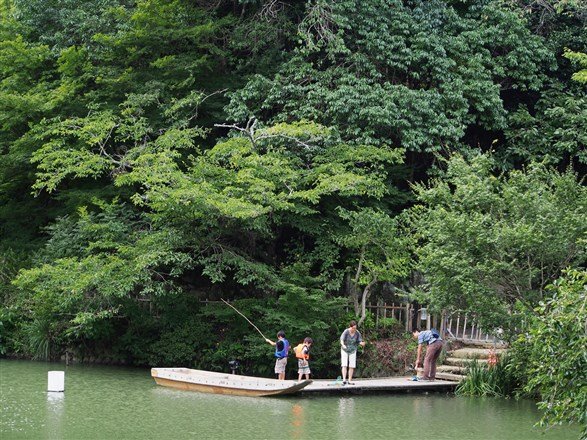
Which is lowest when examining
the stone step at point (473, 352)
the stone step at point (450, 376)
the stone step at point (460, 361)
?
the stone step at point (450, 376)

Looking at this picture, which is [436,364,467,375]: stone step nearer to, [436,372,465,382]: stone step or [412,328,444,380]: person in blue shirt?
[436,372,465,382]: stone step

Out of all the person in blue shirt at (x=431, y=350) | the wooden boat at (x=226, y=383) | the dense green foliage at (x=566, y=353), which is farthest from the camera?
the person in blue shirt at (x=431, y=350)

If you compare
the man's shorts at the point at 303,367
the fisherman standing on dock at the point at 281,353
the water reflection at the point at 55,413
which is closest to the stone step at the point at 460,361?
the man's shorts at the point at 303,367

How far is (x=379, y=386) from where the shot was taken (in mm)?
18672

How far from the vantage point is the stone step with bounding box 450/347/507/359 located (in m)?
20.5

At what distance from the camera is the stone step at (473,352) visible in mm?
20528

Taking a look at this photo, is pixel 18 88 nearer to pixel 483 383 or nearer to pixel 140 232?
pixel 140 232

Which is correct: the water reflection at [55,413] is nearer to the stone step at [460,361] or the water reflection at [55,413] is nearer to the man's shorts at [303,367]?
the man's shorts at [303,367]

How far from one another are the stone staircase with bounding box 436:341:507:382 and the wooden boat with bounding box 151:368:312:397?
3828mm

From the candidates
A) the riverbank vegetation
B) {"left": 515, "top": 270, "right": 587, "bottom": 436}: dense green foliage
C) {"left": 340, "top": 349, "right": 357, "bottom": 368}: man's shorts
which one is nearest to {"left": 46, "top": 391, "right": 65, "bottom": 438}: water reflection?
the riverbank vegetation

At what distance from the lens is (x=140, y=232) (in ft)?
72.9

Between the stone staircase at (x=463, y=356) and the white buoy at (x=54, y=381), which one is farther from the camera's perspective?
the stone staircase at (x=463, y=356)

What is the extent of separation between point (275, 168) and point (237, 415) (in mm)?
7125

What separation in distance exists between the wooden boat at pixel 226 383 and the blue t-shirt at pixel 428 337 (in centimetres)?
317
